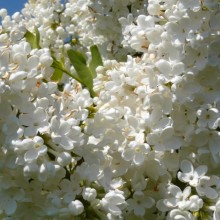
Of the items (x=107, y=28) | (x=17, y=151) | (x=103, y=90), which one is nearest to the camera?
(x=17, y=151)

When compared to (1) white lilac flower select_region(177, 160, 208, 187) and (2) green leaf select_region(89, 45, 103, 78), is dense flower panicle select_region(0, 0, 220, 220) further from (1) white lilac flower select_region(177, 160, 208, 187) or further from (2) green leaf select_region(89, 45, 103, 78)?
(2) green leaf select_region(89, 45, 103, 78)

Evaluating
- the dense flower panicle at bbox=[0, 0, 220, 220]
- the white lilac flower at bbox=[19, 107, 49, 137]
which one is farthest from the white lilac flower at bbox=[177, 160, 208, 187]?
the white lilac flower at bbox=[19, 107, 49, 137]

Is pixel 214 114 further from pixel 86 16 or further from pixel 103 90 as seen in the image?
pixel 86 16

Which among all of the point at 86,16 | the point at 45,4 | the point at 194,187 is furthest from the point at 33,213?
the point at 45,4

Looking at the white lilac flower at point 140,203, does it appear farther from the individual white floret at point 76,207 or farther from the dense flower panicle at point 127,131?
the individual white floret at point 76,207

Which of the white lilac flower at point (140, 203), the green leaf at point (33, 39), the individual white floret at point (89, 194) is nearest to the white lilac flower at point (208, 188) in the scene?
the white lilac flower at point (140, 203)

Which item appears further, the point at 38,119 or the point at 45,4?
the point at 45,4

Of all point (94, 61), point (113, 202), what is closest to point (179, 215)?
point (113, 202)

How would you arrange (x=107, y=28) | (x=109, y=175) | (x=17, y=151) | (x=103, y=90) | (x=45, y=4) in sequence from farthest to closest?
(x=45, y=4), (x=107, y=28), (x=103, y=90), (x=109, y=175), (x=17, y=151)
